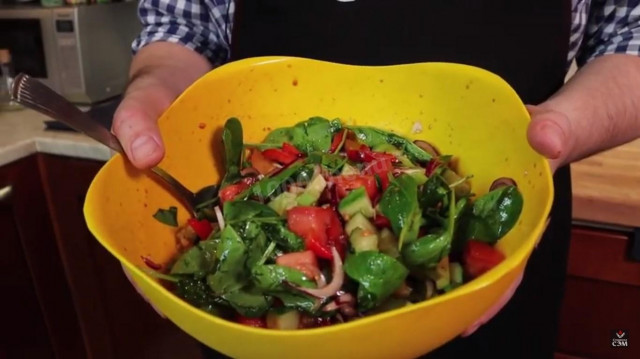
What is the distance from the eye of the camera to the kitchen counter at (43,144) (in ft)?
3.91

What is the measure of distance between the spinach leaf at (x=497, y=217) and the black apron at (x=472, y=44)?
0.23 meters

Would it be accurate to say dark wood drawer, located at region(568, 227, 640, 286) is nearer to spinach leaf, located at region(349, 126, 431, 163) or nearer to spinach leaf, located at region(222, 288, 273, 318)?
spinach leaf, located at region(349, 126, 431, 163)

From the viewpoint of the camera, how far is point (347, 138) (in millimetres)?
708

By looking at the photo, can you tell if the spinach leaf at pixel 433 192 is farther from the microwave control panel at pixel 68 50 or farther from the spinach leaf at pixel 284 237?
the microwave control panel at pixel 68 50

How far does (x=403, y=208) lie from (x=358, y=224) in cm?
4

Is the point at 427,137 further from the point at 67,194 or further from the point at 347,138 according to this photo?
the point at 67,194

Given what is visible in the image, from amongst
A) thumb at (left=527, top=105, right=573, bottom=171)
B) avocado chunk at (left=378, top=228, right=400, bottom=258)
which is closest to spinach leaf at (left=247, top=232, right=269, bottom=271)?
avocado chunk at (left=378, top=228, right=400, bottom=258)

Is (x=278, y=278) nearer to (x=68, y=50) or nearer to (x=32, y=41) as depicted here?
(x=68, y=50)

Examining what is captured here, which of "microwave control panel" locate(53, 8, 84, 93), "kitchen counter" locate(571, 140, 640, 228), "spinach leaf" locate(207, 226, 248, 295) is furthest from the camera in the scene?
"microwave control panel" locate(53, 8, 84, 93)

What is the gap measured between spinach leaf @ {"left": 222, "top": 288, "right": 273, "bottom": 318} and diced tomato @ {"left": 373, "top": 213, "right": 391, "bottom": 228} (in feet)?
0.41

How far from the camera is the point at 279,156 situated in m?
0.68

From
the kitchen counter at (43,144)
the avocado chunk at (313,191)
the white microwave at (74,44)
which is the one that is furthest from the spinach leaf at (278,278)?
the white microwave at (74,44)

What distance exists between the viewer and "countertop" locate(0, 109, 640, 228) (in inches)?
38.1

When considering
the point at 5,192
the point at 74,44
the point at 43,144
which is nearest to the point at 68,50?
the point at 74,44
